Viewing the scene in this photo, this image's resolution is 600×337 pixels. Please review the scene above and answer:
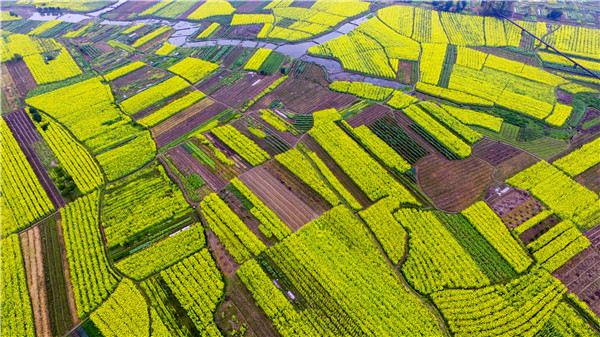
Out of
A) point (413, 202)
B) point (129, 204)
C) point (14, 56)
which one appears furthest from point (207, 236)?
point (14, 56)

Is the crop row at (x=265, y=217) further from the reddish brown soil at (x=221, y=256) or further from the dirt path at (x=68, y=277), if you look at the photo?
the dirt path at (x=68, y=277)

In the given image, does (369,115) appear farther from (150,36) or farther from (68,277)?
(150,36)

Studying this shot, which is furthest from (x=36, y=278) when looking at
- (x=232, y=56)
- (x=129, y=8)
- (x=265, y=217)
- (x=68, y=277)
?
(x=129, y=8)

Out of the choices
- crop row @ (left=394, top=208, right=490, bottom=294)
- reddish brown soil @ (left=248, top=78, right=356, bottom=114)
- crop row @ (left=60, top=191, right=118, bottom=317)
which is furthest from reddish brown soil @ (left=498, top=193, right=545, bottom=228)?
crop row @ (left=60, top=191, right=118, bottom=317)

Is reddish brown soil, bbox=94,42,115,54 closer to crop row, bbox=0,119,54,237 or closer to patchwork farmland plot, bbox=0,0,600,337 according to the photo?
patchwork farmland plot, bbox=0,0,600,337

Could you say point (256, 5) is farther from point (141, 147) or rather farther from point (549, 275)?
point (549, 275)
